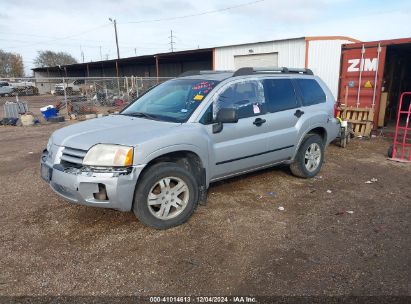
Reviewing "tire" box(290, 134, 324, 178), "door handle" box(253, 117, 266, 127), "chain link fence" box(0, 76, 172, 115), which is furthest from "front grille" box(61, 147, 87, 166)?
"chain link fence" box(0, 76, 172, 115)

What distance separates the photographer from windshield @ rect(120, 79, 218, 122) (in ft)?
13.7

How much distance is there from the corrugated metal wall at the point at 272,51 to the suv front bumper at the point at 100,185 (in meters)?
11.3

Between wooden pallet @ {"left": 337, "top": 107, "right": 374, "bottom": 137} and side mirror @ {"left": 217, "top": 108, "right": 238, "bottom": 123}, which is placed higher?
side mirror @ {"left": 217, "top": 108, "right": 238, "bottom": 123}

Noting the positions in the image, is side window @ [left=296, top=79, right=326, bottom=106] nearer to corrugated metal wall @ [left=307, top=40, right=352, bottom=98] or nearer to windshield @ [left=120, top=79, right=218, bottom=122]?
windshield @ [left=120, top=79, right=218, bottom=122]

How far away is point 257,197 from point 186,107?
5.75 ft

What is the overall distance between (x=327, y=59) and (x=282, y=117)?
8624 mm

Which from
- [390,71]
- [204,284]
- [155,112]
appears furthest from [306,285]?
[390,71]

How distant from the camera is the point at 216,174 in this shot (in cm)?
430

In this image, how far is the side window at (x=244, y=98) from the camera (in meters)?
4.30

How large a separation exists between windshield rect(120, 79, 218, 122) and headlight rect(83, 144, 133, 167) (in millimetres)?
897

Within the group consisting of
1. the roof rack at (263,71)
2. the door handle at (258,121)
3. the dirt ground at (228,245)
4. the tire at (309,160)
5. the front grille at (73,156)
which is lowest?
the dirt ground at (228,245)

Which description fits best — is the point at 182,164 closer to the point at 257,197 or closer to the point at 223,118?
the point at 223,118

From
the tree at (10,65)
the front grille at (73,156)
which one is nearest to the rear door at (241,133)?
Answer: the front grille at (73,156)

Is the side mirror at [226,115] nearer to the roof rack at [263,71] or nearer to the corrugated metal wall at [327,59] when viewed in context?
the roof rack at [263,71]
